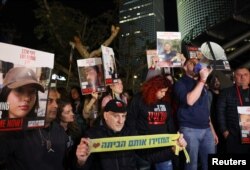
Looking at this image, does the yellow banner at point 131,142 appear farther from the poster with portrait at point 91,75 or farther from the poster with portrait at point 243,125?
the poster with portrait at point 91,75

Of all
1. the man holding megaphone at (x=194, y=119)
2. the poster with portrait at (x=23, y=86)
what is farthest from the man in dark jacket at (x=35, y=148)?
the man holding megaphone at (x=194, y=119)

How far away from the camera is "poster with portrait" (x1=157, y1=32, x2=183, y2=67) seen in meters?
7.08

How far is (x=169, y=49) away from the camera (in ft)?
23.7

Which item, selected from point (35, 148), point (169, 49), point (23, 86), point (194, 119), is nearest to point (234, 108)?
point (194, 119)

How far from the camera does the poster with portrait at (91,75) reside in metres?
A: 7.57

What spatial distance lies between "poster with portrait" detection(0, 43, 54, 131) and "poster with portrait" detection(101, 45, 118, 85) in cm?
365

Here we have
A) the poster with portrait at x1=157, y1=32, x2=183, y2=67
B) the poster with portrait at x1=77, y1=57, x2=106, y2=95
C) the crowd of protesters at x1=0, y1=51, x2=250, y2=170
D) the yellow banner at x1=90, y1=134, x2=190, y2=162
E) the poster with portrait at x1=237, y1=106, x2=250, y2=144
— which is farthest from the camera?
the poster with portrait at x1=77, y1=57, x2=106, y2=95

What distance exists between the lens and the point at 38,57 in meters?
3.73

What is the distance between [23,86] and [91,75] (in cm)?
424

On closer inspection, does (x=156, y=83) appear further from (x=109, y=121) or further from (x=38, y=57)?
(x=38, y=57)

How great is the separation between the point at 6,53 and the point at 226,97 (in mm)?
4147

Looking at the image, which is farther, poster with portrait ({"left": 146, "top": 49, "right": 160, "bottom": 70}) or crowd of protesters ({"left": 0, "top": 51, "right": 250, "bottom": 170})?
poster with portrait ({"left": 146, "top": 49, "right": 160, "bottom": 70})

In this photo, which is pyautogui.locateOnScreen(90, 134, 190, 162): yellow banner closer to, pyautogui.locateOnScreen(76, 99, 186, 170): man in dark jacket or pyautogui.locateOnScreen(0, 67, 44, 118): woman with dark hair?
pyautogui.locateOnScreen(76, 99, 186, 170): man in dark jacket

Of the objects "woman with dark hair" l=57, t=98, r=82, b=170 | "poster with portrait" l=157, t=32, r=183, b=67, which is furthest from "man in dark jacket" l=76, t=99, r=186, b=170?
"poster with portrait" l=157, t=32, r=183, b=67
